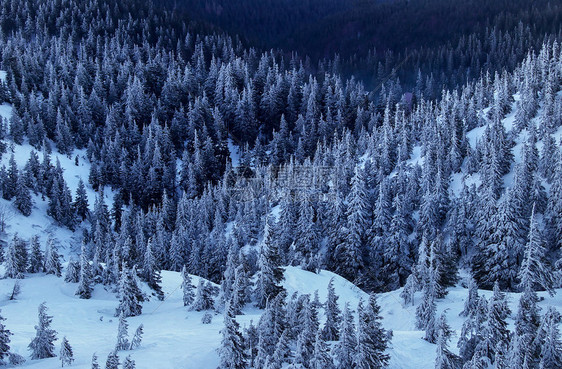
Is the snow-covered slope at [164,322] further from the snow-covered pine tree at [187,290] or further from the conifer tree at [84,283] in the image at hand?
the snow-covered pine tree at [187,290]

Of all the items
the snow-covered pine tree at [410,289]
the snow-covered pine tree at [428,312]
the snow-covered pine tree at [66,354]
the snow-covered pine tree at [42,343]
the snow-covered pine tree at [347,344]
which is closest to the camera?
the snow-covered pine tree at [347,344]

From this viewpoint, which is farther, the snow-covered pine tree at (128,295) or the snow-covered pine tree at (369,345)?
the snow-covered pine tree at (128,295)

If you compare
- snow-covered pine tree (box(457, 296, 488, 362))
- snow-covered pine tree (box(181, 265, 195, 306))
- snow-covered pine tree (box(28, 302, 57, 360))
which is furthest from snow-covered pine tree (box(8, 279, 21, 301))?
snow-covered pine tree (box(457, 296, 488, 362))

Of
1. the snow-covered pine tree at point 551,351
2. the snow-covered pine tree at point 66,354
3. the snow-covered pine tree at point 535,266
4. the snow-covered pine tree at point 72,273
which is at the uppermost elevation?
the snow-covered pine tree at point 535,266

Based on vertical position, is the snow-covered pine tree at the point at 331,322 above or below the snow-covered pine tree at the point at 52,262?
below

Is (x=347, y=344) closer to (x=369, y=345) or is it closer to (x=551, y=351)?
(x=369, y=345)

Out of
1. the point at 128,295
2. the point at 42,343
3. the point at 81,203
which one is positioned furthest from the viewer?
the point at 81,203

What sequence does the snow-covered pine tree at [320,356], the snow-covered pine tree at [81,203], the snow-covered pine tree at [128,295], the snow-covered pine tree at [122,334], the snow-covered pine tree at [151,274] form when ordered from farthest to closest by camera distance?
the snow-covered pine tree at [81,203] → the snow-covered pine tree at [151,274] → the snow-covered pine tree at [128,295] → the snow-covered pine tree at [122,334] → the snow-covered pine tree at [320,356]

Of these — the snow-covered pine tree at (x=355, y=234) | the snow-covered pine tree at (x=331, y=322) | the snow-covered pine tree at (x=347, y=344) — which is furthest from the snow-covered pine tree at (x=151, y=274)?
the snow-covered pine tree at (x=355, y=234)

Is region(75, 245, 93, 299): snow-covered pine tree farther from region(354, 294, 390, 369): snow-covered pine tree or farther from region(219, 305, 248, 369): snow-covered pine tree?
region(354, 294, 390, 369): snow-covered pine tree

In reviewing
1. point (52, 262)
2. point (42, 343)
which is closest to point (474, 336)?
point (42, 343)

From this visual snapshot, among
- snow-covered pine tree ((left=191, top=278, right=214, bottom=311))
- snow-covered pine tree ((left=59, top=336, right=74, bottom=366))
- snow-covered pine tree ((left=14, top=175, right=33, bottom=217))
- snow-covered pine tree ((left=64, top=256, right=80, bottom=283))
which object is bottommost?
snow-covered pine tree ((left=59, top=336, right=74, bottom=366))
